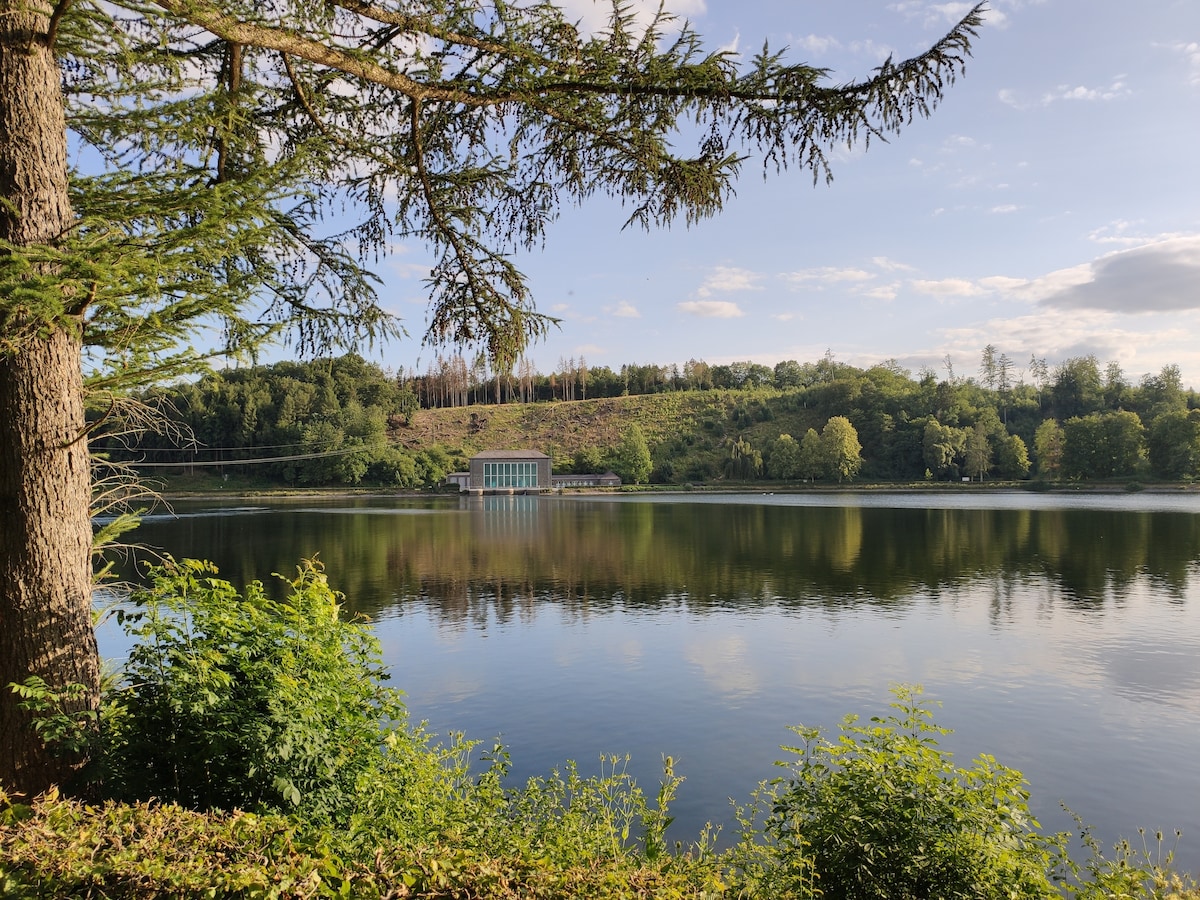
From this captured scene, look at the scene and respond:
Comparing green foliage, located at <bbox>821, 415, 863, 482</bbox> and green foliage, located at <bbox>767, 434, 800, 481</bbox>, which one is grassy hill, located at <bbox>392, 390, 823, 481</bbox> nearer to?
A: green foliage, located at <bbox>767, 434, 800, 481</bbox>

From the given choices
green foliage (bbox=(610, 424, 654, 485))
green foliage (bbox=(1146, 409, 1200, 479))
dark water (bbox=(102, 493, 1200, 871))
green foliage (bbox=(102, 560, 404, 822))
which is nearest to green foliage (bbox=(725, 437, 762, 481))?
green foliage (bbox=(610, 424, 654, 485))

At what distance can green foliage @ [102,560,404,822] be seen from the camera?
13.3ft

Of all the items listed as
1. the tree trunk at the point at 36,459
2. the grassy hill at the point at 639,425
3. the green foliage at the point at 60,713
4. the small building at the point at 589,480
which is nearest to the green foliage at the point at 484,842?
the green foliage at the point at 60,713

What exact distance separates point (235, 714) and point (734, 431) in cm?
10074

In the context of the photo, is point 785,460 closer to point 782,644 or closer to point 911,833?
point 782,644

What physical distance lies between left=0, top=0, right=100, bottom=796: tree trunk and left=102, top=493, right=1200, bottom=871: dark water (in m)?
5.82

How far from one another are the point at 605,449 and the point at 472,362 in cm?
9126

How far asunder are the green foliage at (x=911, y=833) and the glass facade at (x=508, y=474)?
3231 inches

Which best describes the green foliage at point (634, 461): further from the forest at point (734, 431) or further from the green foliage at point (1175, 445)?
the green foliage at point (1175, 445)

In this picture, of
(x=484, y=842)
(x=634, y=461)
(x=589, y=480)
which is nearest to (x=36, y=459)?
(x=484, y=842)

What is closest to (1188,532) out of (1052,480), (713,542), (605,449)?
(713,542)

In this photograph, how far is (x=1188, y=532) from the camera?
115ft

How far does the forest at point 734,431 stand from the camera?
85.1m

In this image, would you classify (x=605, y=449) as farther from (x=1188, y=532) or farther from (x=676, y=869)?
(x=676, y=869)
